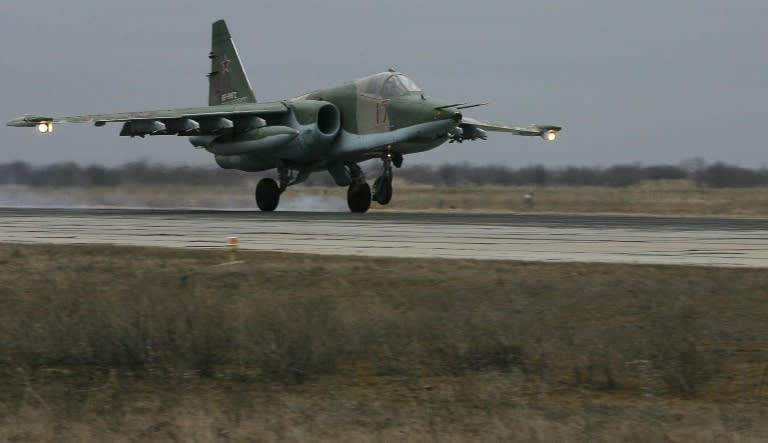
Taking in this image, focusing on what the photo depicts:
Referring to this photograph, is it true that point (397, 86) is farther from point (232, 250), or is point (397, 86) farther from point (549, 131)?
point (232, 250)

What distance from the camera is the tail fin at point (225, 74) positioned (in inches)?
1556

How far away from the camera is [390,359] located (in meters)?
9.80

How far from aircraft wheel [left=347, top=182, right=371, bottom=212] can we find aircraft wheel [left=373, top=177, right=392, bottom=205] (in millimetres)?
451

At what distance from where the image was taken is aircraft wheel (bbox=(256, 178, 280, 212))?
119 feet

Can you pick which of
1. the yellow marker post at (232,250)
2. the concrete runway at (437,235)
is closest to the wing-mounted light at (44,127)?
the concrete runway at (437,235)

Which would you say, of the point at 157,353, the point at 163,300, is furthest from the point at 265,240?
the point at 157,353

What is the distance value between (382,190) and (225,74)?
9.29m

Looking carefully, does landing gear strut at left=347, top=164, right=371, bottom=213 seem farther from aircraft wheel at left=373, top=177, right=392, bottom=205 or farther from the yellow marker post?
the yellow marker post

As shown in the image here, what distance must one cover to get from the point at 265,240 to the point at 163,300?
9194 mm

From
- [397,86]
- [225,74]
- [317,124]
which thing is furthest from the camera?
[225,74]

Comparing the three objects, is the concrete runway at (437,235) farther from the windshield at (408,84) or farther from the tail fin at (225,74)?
the tail fin at (225,74)

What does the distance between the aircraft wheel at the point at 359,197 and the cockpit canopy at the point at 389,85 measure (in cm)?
313

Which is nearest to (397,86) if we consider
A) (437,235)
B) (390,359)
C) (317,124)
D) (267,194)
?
(317,124)

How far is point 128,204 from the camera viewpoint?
42.8m
